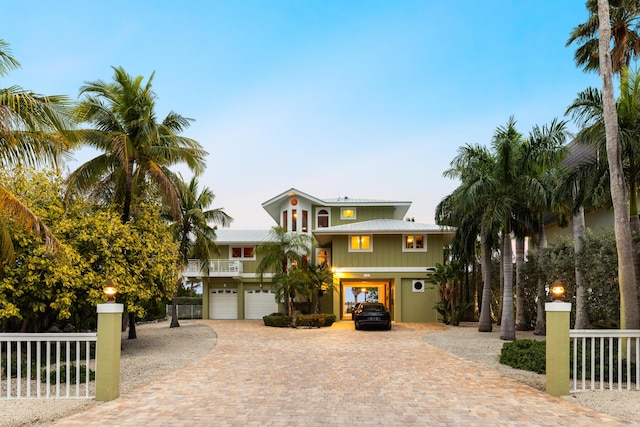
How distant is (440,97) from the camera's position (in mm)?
24531

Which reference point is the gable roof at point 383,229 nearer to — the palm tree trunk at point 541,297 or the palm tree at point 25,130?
the palm tree trunk at point 541,297

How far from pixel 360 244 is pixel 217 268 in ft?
29.2

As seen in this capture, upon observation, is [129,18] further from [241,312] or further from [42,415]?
[241,312]

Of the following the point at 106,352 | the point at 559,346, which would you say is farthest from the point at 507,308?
the point at 106,352

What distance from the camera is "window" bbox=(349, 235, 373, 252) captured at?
25.4m

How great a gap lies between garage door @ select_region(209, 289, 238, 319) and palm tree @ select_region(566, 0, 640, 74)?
22826 mm

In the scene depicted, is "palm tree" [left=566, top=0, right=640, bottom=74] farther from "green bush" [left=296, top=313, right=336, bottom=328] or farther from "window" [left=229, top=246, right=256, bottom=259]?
"window" [left=229, top=246, right=256, bottom=259]

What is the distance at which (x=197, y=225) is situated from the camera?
23562 mm

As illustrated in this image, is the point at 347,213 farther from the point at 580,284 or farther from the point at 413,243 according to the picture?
the point at 580,284

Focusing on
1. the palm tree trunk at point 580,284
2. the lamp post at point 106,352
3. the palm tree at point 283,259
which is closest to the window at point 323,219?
the palm tree at point 283,259

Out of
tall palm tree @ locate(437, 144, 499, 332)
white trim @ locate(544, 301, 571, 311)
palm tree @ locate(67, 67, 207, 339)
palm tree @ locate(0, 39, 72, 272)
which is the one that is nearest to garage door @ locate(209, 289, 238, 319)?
palm tree @ locate(67, 67, 207, 339)

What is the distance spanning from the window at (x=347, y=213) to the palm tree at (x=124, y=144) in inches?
565

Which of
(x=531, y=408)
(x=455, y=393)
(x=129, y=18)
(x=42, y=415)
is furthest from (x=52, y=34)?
(x=531, y=408)

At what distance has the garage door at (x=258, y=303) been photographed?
29.1m
